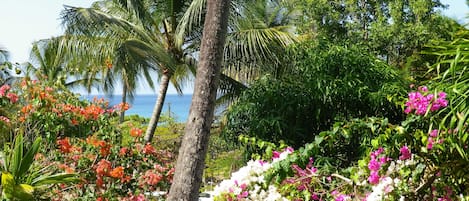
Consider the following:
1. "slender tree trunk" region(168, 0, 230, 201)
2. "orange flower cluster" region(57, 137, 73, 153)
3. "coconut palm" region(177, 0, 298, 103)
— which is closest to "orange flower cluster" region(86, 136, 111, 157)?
"orange flower cluster" region(57, 137, 73, 153)

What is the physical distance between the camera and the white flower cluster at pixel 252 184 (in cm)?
378

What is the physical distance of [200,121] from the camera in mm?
4871

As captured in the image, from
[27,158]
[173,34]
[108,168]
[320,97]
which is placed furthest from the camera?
[173,34]

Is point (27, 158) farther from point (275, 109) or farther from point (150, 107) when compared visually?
point (150, 107)

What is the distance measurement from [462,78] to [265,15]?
11761 millimetres

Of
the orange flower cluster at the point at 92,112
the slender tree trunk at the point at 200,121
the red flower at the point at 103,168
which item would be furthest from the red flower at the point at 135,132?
the slender tree trunk at the point at 200,121

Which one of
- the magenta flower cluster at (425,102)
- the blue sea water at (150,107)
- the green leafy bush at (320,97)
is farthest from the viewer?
the blue sea water at (150,107)

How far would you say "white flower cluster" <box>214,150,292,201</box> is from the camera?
378 centimetres

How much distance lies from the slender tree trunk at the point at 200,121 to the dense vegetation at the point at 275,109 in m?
0.15

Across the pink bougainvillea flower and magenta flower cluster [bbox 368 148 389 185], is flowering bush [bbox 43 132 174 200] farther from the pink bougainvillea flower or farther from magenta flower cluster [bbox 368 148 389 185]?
the pink bougainvillea flower

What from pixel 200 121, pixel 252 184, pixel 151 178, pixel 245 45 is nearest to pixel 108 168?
pixel 151 178

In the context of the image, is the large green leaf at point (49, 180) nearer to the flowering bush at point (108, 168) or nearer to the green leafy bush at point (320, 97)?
the flowering bush at point (108, 168)

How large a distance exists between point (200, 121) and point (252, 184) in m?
1.18

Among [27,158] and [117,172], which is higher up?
[27,158]
